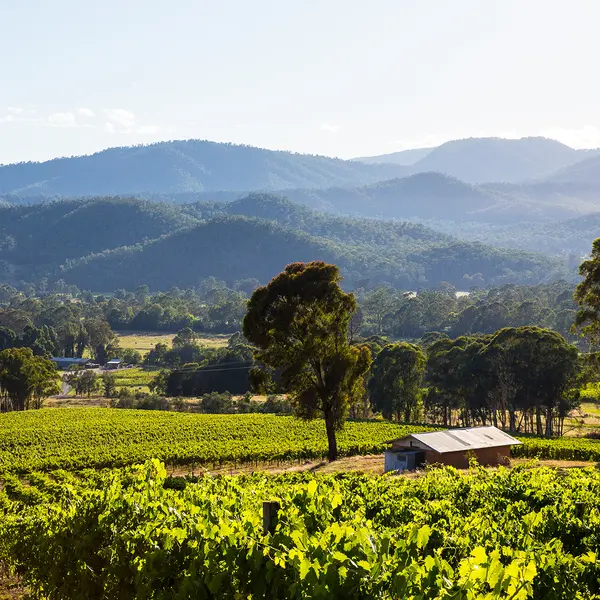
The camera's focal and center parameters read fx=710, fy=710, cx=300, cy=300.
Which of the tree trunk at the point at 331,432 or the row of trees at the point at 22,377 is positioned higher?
the tree trunk at the point at 331,432

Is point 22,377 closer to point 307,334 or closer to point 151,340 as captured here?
point 307,334

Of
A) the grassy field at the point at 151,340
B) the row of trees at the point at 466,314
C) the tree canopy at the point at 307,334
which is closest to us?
the tree canopy at the point at 307,334

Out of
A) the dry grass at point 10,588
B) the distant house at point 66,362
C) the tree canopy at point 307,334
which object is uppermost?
the tree canopy at point 307,334

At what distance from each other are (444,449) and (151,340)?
13062 centimetres

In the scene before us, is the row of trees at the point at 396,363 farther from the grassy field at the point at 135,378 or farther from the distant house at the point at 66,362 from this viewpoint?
the distant house at the point at 66,362

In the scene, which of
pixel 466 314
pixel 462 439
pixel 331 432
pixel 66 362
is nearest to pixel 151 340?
pixel 66 362

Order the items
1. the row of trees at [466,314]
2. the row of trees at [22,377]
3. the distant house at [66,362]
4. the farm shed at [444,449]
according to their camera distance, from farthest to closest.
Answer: the row of trees at [466,314] → the distant house at [66,362] → the row of trees at [22,377] → the farm shed at [444,449]

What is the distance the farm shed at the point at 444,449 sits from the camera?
31.7 meters

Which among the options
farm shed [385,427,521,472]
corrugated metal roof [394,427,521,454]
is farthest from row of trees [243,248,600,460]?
corrugated metal roof [394,427,521,454]

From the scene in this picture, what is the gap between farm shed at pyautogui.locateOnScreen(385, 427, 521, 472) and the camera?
31.7 m

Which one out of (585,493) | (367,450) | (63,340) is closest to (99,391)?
(63,340)

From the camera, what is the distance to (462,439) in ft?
110

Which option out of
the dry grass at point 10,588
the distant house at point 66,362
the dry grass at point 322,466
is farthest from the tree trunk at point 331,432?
the distant house at point 66,362

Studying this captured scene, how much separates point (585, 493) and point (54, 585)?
930 cm
